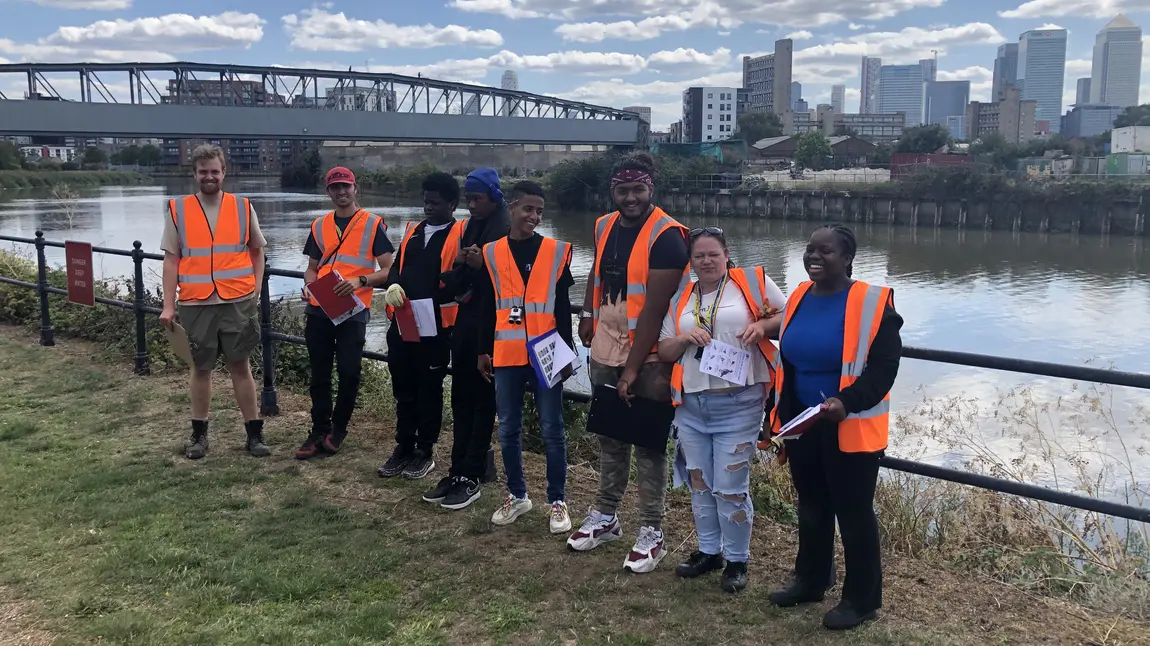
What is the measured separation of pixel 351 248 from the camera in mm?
5004

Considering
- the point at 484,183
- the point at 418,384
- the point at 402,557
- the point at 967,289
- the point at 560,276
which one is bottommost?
the point at 967,289

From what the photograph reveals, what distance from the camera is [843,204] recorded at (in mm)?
59812

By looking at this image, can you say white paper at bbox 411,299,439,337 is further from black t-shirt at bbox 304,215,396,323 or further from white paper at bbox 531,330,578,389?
white paper at bbox 531,330,578,389

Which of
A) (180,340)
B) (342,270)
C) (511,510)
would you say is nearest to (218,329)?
(180,340)

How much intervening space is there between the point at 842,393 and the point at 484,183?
2011 mm

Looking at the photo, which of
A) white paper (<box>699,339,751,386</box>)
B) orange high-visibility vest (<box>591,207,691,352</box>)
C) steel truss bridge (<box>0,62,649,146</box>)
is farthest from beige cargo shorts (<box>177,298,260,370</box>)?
steel truss bridge (<box>0,62,649,146</box>)

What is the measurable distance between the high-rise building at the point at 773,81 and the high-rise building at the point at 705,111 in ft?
89.7

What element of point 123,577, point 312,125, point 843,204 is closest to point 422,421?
point 123,577

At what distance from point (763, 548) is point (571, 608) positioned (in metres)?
1.02

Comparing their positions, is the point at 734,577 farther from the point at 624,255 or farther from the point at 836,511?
the point at 624,255

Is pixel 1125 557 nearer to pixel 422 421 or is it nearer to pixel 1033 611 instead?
pixel 1033 611

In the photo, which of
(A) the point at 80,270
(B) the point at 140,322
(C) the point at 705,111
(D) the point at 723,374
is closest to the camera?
(D) the point at 723,374

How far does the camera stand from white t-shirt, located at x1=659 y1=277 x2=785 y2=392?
3277mm

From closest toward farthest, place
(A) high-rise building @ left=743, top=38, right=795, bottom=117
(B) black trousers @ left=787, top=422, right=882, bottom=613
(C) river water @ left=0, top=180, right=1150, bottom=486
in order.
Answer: (B) black trousers @ left=787, top=422, right=882, bottom=613, (C) river water @ left=0, top=180, right=1150, bottom=486, (A) high-rise building @ left=743, top=38, right=795, bottom=117
